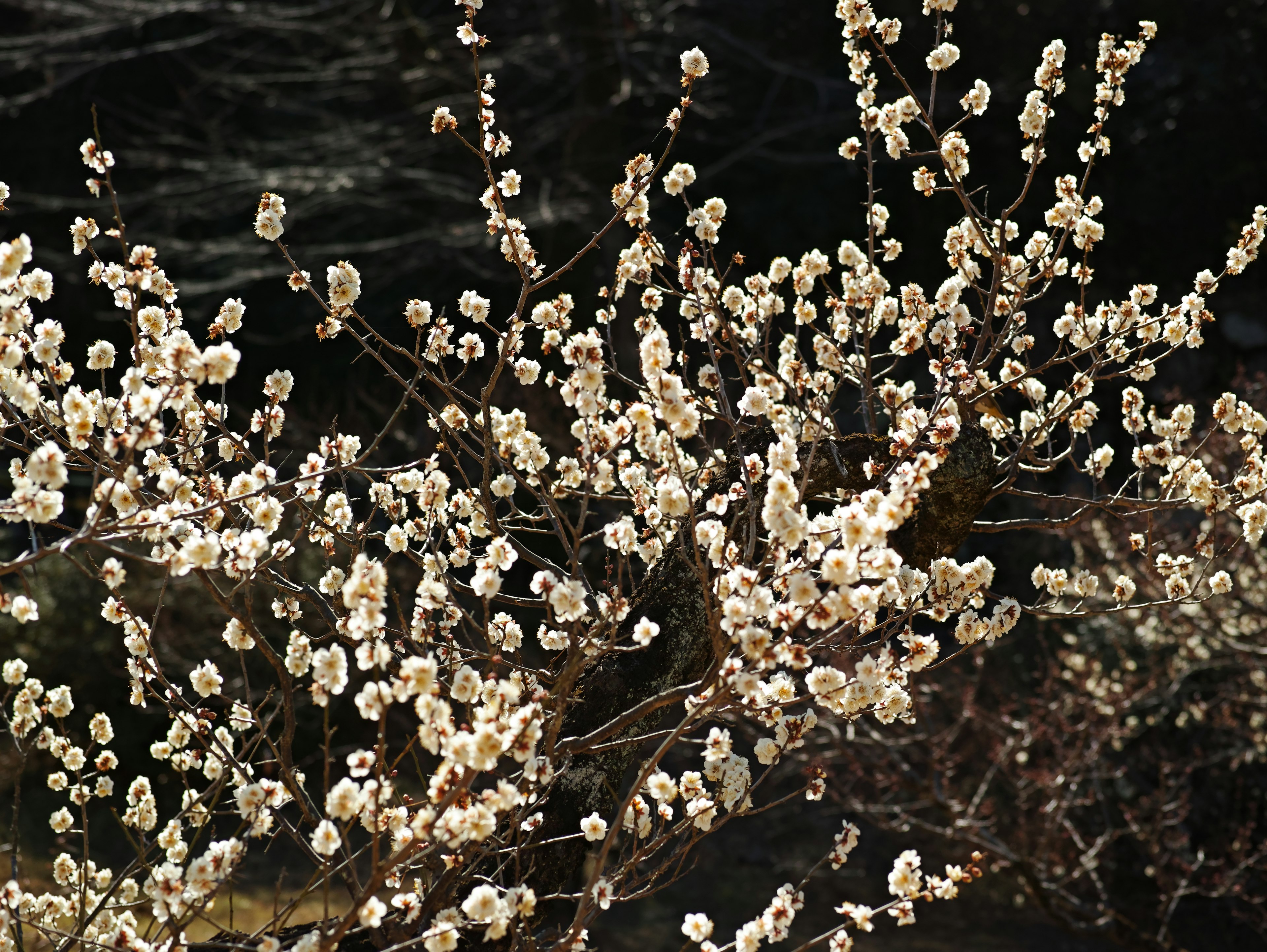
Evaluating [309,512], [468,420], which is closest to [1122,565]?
[468,420]

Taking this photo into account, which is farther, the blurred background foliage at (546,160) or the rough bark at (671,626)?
the blurred background foliage at (546,160)

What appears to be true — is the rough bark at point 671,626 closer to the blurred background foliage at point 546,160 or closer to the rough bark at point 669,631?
the rough bark at point 669,631

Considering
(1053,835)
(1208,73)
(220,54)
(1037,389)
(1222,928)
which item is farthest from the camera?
(220,54)

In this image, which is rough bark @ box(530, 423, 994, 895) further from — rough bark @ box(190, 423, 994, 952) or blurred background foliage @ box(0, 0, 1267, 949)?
blurred background foliage @ box(0, 0, 1267, 949)

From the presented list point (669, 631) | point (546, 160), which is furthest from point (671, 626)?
point (546, 160)

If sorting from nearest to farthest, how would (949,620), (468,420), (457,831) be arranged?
(457,831), (468,420), (949,620)

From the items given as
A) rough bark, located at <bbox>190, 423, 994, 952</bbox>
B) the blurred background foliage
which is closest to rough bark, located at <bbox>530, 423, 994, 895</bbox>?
rough bark, located at <bbox>190, 423, 994, 952</bbox>

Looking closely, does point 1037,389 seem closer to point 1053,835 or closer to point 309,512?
point 309,512

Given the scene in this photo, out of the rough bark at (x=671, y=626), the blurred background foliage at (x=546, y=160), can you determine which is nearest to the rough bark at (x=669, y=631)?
the rough bark at (x=671, y=626)
